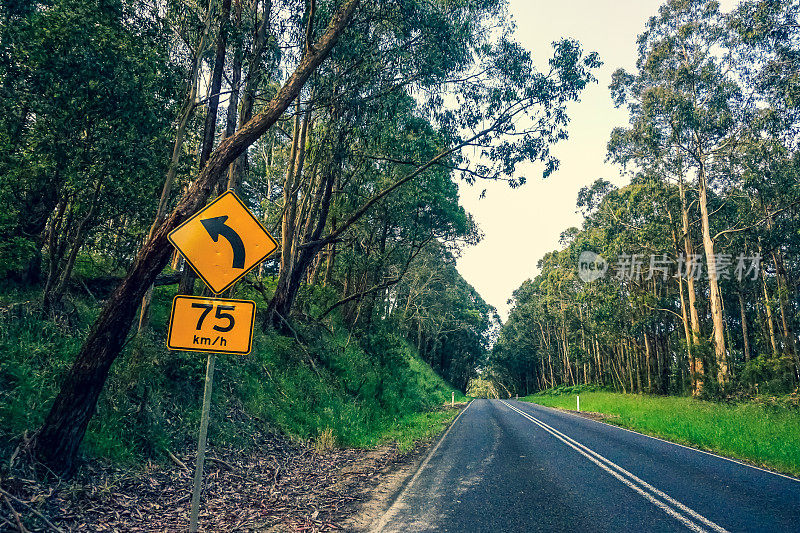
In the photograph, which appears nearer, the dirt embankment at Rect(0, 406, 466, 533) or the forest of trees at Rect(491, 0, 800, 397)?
the dirt embankment at Rect(0, 406, 466, 533)

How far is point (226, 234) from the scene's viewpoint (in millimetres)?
4289

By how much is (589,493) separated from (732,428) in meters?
9.35

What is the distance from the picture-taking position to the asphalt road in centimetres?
471

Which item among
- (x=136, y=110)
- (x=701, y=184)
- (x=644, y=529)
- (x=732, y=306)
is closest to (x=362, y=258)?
(x=136, y=110)

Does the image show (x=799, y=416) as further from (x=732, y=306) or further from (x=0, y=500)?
(x=732, y=306)

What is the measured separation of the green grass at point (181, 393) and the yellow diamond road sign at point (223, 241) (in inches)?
108

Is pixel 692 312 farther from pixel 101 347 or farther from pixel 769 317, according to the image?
pixel 101 347

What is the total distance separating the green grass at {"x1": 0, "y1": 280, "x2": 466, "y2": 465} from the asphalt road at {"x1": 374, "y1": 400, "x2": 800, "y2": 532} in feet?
9.22

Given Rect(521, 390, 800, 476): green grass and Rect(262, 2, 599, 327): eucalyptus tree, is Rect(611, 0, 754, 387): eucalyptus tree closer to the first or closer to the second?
Rect(521, 390, 800, 476): green grass

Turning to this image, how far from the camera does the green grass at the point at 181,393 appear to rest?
527cm

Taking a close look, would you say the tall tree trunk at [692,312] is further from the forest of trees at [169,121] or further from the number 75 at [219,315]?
the number 75 at [219,315]

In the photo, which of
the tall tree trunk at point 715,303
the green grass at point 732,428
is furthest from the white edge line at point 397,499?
the tall tree trunk at point 715,303

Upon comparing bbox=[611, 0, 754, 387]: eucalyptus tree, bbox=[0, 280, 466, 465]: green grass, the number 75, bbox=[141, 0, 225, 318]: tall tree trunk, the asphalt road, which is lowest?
the asphalt road

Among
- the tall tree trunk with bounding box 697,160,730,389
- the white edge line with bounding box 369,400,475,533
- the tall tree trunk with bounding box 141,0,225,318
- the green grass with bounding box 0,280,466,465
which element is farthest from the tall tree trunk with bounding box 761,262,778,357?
the tall tree trunk with bounding box 141,0,225,318
